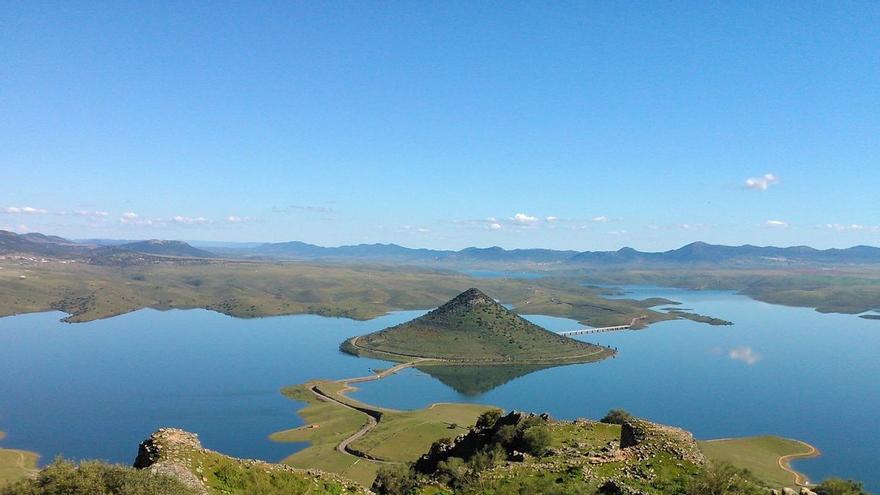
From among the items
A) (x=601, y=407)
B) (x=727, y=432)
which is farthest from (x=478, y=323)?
(x=727, y=432)

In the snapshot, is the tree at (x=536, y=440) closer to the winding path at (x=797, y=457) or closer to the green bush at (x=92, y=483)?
the green bush at (x=92, y=483)

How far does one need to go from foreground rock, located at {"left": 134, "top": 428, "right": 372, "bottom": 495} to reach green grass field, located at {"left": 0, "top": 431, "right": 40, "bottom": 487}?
57798 millimetres

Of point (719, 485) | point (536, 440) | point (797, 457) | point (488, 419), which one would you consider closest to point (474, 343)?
point (797, 457)

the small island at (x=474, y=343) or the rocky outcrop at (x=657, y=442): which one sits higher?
the rocky outcrop at (x=657, y=442)

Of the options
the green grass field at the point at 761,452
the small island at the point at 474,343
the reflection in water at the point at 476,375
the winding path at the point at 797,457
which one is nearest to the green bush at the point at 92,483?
the green grass field at the point at 761,452

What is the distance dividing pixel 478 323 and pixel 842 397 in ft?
332

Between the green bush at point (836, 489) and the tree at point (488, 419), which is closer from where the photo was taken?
the green bush at point (836, 489)

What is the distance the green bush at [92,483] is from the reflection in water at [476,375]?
11545 cm

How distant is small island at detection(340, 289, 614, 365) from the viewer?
168750 mm

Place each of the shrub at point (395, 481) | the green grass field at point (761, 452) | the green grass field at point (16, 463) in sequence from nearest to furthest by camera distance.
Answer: the shrub at point (395, 481), the green grass field at point (16, 463), the green grass field at point (761, 452)

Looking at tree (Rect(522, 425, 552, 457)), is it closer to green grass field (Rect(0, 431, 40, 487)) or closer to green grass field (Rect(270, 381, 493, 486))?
green grass field (Rect(270, 381, 493, 486))

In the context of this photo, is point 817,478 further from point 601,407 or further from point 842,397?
point 842,397

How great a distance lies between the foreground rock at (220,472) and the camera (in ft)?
68.3

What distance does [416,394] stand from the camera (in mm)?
127688
